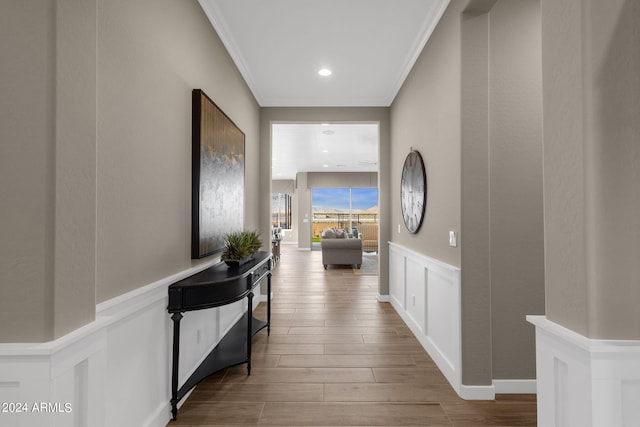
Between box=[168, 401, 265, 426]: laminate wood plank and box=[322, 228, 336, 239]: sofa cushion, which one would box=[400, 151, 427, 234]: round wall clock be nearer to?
box=[168, 401, 265, 426]: laminate wood plank

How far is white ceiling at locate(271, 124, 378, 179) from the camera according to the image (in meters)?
5.64

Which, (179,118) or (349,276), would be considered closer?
(179,118)

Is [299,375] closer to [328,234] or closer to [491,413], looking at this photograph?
[491,413]

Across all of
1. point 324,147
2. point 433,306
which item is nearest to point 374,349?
point 433,306

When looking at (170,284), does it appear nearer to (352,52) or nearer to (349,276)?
(352,52)

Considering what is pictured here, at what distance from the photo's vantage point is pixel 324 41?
2793 millimetres

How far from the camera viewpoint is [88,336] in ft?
3.24

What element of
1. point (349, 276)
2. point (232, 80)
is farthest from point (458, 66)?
point (349, 276)

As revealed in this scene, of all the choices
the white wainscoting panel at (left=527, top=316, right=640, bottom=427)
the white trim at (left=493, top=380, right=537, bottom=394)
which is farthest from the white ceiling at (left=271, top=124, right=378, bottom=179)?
the white wainscoting panel at (left=527, top=316, right=640, bottom=427)

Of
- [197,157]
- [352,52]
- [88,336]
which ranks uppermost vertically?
[352,52]

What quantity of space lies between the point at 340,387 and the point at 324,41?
2.91 meters

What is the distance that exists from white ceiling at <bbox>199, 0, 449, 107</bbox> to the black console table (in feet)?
6.61

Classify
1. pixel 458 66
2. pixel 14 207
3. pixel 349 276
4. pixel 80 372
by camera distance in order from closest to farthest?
pixel 14 207, pixel 80 372, pixel 458 66, pixel 349 276

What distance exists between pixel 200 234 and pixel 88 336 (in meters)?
1.16
